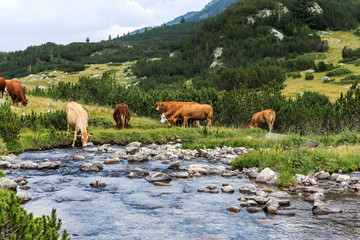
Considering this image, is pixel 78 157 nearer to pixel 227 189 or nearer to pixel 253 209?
pixel 227 189

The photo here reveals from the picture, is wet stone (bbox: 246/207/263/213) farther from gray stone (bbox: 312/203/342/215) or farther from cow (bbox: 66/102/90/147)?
cow (bbox: 66/102/90/147)

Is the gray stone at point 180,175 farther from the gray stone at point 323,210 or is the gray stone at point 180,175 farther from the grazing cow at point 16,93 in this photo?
the grazing cow at point 16,93

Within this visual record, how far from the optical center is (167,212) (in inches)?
290

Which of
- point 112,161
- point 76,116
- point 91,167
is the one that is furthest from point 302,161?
point 76,116

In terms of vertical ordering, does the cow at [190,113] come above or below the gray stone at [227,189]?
above

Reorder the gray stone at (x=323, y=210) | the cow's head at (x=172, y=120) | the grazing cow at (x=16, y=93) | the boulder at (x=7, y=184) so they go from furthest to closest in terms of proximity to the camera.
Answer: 1. the grazing cow at (x=16, y=93)
2. the cow's head at (x=172, y=120)
3. the boulder at (x=7, y=184)
4. the gray stone at (x=323, y=210)

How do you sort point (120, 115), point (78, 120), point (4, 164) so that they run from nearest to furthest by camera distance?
point (4, 164) → point (78, 120) → point (120, 115)

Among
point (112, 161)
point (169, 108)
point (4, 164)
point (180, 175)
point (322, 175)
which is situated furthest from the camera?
point (169, 108)

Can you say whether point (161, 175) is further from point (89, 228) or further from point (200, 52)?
point (200, 52)

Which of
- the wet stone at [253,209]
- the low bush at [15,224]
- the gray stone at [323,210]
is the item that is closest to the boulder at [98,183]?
the wet stone at [253,209]

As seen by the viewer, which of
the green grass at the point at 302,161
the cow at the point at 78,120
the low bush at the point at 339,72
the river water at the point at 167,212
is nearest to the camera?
the river water at the point at 167,212

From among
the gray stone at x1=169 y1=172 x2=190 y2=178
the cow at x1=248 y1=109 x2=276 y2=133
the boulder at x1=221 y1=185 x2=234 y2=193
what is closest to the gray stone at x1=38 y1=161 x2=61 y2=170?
the gray stone at x1=169 y1=172 x2=190 y2=178

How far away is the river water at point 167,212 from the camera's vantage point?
613 centimetres

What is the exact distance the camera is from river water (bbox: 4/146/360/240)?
613cm
